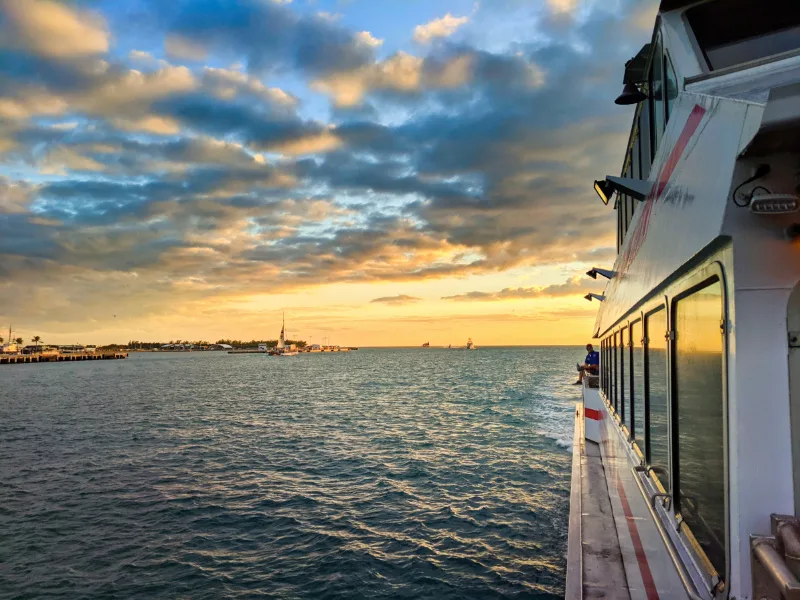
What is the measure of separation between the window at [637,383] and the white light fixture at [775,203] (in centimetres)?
345

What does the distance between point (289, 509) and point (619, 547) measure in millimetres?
8913

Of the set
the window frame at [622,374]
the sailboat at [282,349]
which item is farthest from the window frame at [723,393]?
the sailboat at [282,349]

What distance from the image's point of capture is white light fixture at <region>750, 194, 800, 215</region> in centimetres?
181

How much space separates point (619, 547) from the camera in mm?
7020

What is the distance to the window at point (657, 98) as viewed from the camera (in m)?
3.88

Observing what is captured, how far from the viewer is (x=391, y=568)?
973 cm

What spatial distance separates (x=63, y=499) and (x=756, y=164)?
1819cm

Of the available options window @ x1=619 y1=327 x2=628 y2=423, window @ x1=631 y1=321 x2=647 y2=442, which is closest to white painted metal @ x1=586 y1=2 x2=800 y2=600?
window @ x1=631 y1=321 x2=647 y2=442

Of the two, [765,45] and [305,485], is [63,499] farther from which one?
[765,45]

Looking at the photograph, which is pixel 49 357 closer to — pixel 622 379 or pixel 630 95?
pixel 622 379

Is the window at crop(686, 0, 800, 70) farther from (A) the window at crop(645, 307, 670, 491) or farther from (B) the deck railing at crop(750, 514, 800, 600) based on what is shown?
(B) the deck railing at crop(750, 514, 800, 600)

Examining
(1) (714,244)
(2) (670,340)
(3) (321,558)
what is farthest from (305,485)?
(1) (714,244)

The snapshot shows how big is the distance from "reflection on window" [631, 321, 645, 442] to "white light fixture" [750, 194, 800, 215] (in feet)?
11.4

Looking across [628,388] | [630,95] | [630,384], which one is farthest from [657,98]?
[628,388]
